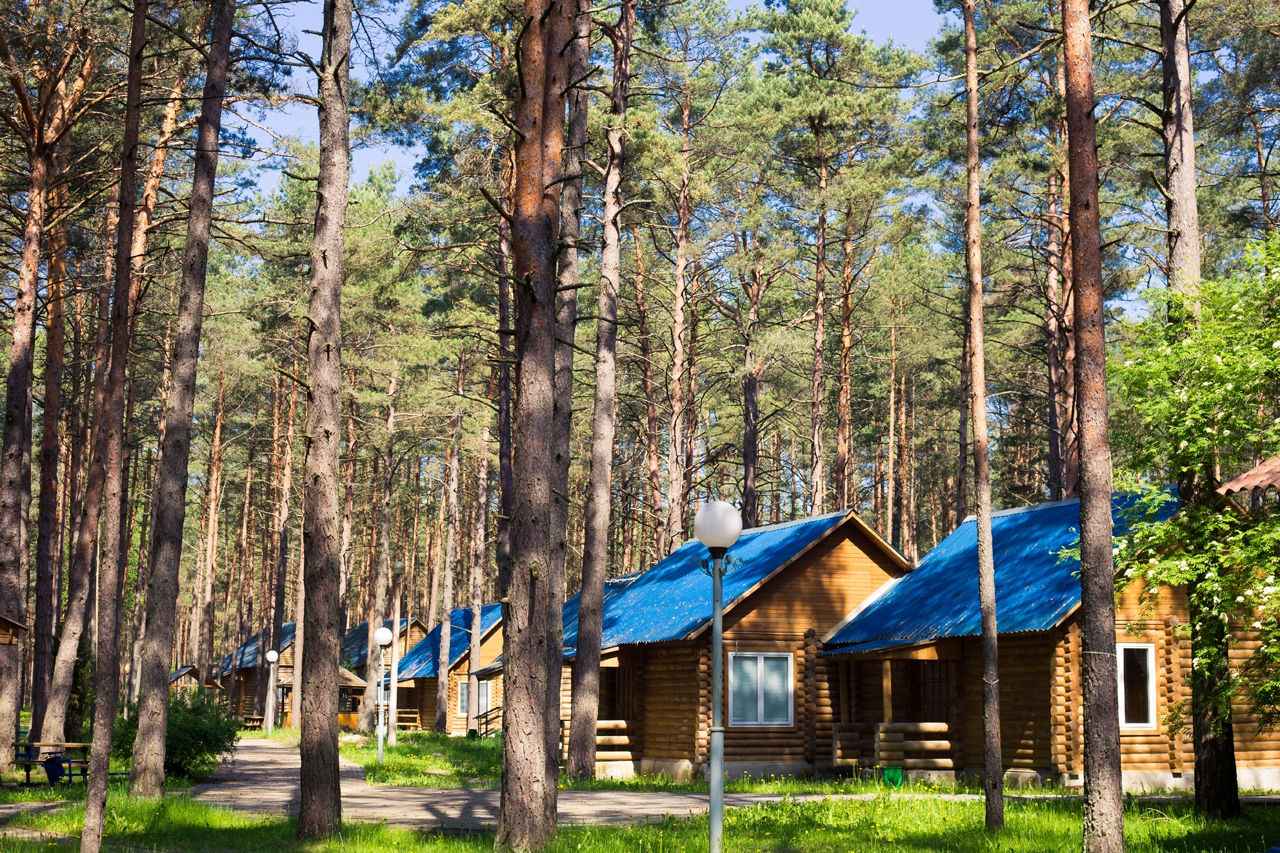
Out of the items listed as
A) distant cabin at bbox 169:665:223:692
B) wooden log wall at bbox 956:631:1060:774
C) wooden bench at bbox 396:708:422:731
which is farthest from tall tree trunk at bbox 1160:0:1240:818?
distant cabin at bbox 169:665:223:692

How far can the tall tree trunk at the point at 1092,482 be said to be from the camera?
1109 centimetres

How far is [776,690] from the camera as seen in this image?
24688 mm

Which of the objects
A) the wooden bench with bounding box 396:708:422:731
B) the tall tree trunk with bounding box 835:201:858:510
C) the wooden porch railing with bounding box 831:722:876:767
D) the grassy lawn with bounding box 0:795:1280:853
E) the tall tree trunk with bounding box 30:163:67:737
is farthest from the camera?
the wooden bench with bounding box 396:708:422:731

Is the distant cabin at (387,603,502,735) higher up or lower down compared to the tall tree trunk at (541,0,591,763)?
lower down

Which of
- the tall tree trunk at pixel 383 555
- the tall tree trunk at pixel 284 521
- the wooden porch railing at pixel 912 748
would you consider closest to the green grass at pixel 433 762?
the tall tree trunk at pixel 383 555

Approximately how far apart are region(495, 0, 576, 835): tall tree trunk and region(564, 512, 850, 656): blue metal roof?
39.5 ft

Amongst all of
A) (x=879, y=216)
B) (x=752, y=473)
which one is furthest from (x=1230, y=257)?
(x=752, y=473)

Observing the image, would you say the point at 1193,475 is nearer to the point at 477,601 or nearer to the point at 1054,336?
the point at 1054,336

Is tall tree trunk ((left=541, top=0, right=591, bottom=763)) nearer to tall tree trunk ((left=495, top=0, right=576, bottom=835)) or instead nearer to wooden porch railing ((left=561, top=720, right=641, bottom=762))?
tall tree trunk ((left=495, top=0, right=576, bottom=835))

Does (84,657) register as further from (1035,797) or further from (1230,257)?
(1230,257)

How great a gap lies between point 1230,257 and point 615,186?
24.7 meters

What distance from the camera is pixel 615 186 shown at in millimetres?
22641

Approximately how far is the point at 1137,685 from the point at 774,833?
10159 millimetres

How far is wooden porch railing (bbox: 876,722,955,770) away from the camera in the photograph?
21672mm
